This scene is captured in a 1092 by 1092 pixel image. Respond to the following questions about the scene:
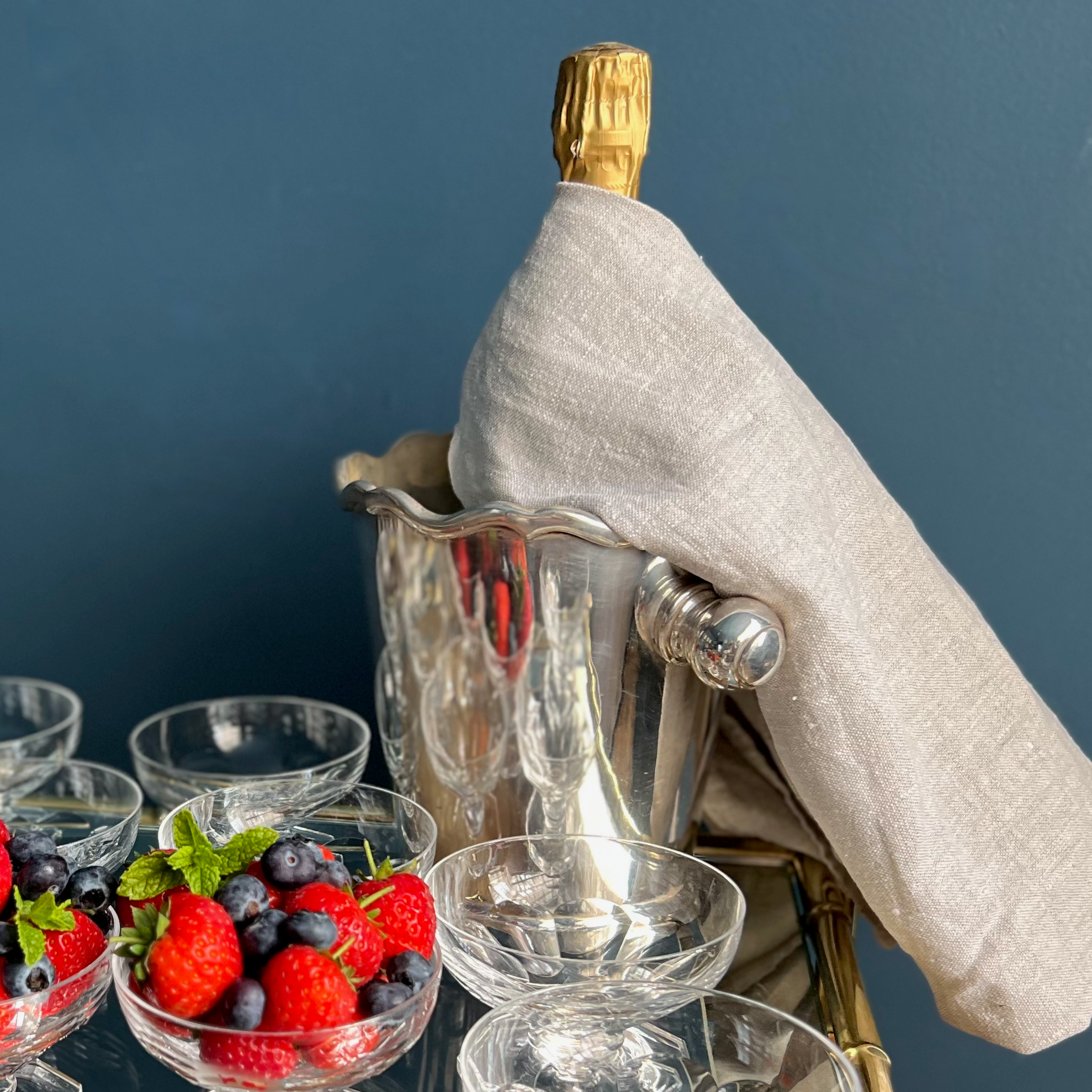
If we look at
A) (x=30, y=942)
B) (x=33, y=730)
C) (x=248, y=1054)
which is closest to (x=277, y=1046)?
(x=248, y=1054)

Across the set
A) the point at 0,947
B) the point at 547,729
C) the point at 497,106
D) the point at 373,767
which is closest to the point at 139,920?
the point at 0,947

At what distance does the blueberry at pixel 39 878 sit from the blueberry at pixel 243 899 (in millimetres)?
84

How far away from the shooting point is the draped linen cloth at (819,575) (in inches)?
22.0

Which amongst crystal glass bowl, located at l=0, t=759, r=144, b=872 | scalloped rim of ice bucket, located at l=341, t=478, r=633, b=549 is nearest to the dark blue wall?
crystal glass bowl, located at l=0, t=759, r=144, b=872

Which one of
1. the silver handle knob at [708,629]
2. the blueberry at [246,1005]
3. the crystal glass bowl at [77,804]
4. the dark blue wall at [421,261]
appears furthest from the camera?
the dark blue wall at [421,261]

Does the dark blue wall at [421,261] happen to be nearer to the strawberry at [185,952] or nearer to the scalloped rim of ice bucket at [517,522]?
the scalloped rim of ice bucket at [517,522]

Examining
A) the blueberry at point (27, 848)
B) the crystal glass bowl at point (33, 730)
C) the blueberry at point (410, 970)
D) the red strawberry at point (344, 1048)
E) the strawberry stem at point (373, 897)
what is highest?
the strawberry stem at point (373, 897)

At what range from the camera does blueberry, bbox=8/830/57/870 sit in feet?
1.69

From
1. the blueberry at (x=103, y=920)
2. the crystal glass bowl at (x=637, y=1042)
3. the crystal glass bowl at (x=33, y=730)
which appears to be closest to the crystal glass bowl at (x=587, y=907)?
the crystal glass bowl at (x=637, y=1042)

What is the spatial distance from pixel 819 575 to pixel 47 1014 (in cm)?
37

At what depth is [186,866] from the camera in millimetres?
479

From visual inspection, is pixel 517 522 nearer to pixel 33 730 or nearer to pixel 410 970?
pixel 410 970

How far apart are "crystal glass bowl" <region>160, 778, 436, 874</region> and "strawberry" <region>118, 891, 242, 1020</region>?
149 millimetres

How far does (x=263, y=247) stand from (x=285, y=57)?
5.0 inches
